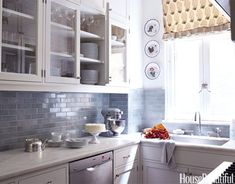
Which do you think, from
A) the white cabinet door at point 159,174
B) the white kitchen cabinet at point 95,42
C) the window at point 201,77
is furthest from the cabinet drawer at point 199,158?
the white kitchen cabinet at point 95,42

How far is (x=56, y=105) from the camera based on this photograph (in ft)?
9.12

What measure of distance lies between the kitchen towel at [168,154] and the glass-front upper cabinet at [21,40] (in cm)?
141

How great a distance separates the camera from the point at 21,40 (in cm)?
209

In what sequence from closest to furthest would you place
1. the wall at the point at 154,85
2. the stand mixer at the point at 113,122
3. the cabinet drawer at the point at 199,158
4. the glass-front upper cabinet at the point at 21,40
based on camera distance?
the glass-front upper cabinet at the point at 21,40 < the cabinet drawer at the point at 199,158 < the stand mixer at the point at 113,122 < the wall at the point at 154,85

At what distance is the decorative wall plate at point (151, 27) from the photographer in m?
3.69

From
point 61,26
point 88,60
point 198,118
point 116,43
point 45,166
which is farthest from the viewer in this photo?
point 198,118

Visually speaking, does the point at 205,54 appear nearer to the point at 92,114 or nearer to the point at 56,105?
the point at 92,114

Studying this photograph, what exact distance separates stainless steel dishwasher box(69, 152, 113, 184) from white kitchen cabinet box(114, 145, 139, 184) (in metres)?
0.10

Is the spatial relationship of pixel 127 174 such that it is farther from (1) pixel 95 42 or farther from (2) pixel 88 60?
(1) pixel 95 42

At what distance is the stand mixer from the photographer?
3150 millimetres

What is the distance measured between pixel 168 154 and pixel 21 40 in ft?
5.69

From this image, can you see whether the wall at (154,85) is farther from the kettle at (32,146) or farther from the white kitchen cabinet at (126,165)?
the kettle at (32,146)

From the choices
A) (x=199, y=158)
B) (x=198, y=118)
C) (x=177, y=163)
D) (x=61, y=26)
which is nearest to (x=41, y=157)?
(x=61, y=26)

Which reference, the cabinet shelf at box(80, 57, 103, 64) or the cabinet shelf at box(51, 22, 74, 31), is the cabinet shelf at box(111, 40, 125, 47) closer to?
the cabinet shelf at box(80, 57, 103, 64)
